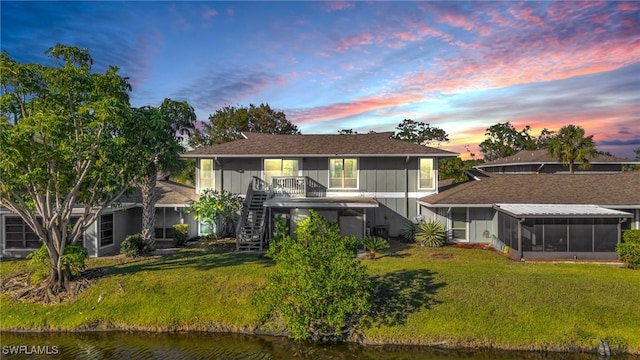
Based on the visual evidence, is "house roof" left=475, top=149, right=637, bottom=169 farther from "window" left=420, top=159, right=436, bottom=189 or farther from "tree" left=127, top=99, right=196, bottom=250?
"tree" left=127, top=99, right=196, bottom=250

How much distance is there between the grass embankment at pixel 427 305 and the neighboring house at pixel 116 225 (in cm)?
317

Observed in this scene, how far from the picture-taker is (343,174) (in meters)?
26.8

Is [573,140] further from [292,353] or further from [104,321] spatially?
[104,321]

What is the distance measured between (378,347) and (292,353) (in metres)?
3.11

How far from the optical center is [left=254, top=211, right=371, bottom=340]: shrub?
1290 cm

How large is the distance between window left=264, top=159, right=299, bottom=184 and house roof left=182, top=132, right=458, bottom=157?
0.82 meters

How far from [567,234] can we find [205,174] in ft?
79.2

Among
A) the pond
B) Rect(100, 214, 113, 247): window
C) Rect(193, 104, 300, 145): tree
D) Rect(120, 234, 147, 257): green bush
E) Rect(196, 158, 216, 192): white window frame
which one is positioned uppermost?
Rect(193, 104, 300, 145): tree

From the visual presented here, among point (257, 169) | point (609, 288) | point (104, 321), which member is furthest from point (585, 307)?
point (257, 169)

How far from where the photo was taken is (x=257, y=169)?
27234mm

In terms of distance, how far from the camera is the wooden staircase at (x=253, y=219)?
2261 cm

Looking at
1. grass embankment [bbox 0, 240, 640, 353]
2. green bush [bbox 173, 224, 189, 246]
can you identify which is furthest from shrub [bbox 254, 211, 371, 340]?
green bush [bbox 173, 224, 189, 246]

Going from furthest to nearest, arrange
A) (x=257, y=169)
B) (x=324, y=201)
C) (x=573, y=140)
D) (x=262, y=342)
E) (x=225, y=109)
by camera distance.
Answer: (x=225, y=109) < (x=573, y=140) < (x=257, y=169) < (x=324, y=201) < (x=262, y=342)

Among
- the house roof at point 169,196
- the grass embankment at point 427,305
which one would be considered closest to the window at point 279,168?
the house roof at point 169,196
